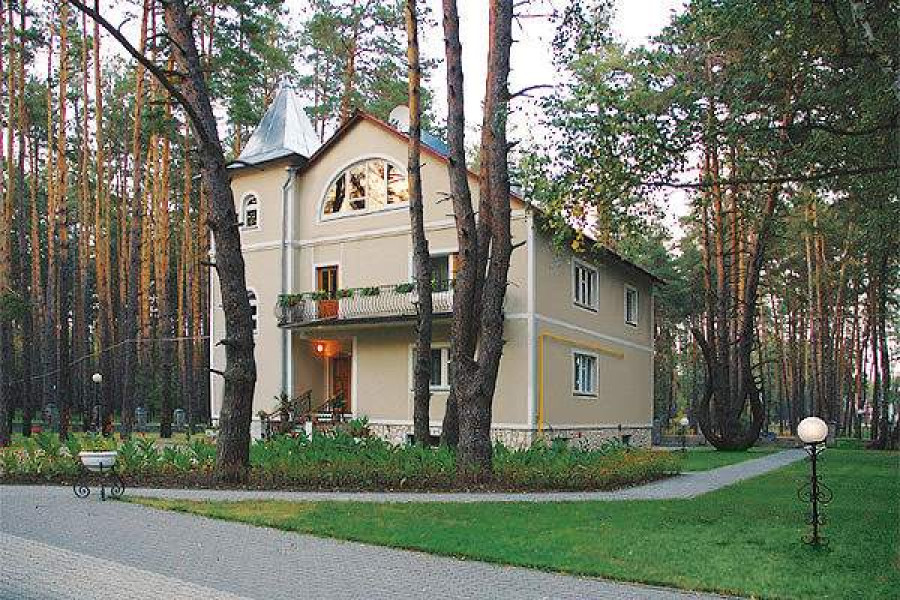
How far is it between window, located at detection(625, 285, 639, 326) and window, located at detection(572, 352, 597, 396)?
3480 millimetres

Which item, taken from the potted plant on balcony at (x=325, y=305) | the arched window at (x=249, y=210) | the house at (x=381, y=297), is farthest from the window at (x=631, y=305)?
the arched window at (x=249, y=210)

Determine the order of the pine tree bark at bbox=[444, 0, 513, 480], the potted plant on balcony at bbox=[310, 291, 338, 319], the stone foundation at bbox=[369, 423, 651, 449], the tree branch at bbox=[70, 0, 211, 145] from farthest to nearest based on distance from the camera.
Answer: the potted plant on balcony at bbox=[310, 291, 338, 319]
the stone foundation at bbox=[369, 423, 651, 449]
the pine tree bark at bbox=[444, 0, 513, 480]
the tree branch at bbox=[70, 0, 211, 145]

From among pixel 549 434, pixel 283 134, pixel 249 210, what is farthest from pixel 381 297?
pixel 283 134

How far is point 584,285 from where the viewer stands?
25.0 m

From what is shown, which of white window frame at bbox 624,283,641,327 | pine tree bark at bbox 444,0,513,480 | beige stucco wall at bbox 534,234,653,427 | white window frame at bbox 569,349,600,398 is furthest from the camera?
white window frame at bbox 624,283,641,327

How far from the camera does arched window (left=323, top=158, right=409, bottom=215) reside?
24.1 meters

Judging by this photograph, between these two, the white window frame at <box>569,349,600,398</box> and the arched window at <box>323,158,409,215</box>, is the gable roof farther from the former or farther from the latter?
the white window frame at <box>569,349,600,398</box>

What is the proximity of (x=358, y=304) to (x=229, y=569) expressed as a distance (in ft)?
53.2

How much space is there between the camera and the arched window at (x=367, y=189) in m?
24.1

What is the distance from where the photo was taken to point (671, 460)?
624 inches

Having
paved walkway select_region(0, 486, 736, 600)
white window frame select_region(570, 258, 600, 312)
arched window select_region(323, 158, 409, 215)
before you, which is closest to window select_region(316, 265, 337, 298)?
arched window select_region(323, 158, 409, 215)

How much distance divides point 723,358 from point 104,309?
20.8m

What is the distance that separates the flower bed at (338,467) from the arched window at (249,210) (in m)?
12.9

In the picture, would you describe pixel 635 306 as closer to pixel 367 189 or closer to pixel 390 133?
pixel 367 189
